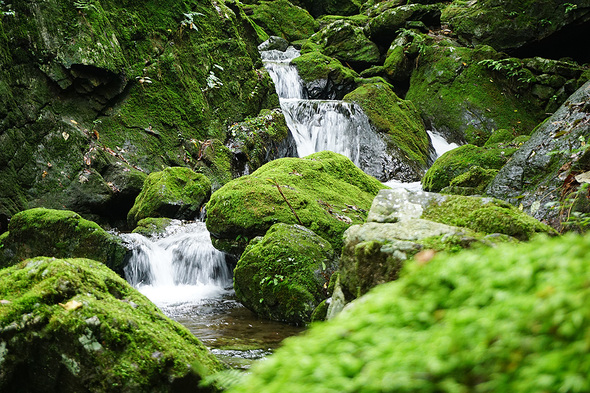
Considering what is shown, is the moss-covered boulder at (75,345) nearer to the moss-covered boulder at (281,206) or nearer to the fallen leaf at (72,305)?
the fallen leaf at (72,305)

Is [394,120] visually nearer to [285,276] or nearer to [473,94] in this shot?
[473,94]

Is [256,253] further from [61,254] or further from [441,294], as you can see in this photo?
[441,294]

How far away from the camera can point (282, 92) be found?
60.5 feet

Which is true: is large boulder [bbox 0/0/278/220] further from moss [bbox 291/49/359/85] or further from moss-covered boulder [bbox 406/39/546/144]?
moss-covered boulder [bbox 406/39/546/144]

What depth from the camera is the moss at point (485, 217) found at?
11.4 feet

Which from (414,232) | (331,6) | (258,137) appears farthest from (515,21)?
(414,232)

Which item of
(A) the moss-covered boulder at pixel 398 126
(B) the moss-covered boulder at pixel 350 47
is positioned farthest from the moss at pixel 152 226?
(B) the moss-covered boulder at pixel 350 47

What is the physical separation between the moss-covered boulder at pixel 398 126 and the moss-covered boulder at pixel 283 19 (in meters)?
10.9

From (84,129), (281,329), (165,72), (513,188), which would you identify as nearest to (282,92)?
(165,72)

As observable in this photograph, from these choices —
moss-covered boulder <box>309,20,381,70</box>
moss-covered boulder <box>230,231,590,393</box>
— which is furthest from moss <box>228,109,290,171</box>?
moss-covered boulder <box>230,231,590,393</box>

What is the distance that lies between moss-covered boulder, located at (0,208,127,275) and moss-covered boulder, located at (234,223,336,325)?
302 cm

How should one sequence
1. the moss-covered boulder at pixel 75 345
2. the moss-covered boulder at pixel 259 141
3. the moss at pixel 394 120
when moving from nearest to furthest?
the moss-covered boulder at pixel 75 345 < the moss-covered boulder at pixel 259 141 < the moss at pixel 394 120

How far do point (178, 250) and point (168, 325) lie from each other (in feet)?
16.8

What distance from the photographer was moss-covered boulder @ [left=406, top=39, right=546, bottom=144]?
1753 cm
